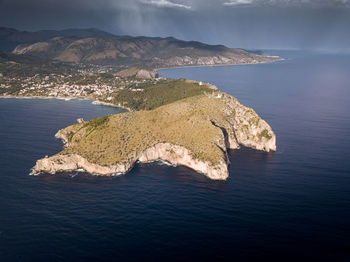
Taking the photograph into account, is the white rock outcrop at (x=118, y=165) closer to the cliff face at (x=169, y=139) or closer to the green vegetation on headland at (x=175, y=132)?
the cliff face at (x=169, y=139)

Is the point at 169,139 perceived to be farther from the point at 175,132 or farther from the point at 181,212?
the point at 181,212

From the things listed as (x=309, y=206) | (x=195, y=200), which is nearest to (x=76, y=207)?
(x=195, y=200)

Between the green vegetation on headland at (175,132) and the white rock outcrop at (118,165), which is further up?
the green vegetation on headland at (175,132)

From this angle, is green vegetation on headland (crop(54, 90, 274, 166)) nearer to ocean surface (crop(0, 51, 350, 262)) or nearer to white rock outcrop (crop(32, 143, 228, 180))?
white rock outcrop (crop(32, 143, 228, 180))

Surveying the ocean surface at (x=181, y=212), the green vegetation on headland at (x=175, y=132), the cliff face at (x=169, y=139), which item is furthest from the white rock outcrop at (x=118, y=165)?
the ocean surface at (x=181, y=212)

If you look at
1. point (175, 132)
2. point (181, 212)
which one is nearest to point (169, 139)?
point (175, 132)

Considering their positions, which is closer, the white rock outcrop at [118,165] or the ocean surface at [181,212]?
the ocean surface at [181,212]

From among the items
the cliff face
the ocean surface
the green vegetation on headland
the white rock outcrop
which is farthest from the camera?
the green vegetation on headland

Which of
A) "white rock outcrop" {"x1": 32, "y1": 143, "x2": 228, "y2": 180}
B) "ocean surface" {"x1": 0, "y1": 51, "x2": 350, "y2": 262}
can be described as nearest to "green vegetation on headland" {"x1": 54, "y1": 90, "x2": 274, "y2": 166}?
"white rock outcrop" {"x1": 32, "y1": 143, "x2": 228, "y2": 180}
